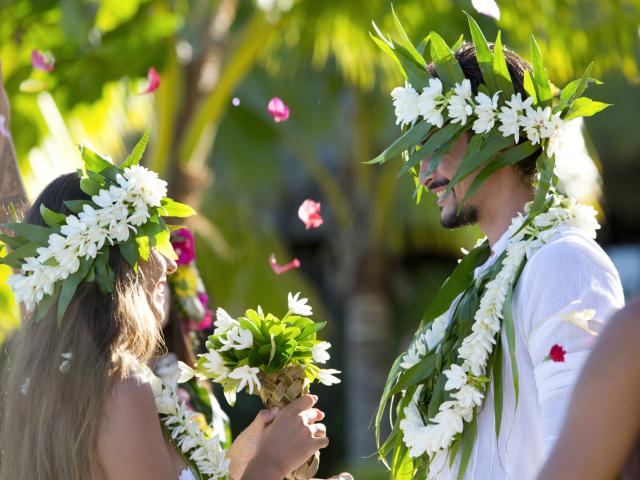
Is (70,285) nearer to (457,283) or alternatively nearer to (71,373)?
(71,373)

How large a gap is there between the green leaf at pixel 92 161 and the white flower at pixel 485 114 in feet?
3.20

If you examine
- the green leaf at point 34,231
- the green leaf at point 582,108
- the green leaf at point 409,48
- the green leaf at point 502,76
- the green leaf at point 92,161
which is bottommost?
the green leaf at point 582,108

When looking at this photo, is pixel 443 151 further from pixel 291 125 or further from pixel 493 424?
pixel 291 125

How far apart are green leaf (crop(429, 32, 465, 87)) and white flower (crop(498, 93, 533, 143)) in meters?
0.17

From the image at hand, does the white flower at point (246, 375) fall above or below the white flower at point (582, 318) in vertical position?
below

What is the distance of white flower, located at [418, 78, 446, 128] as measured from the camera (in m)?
2.80

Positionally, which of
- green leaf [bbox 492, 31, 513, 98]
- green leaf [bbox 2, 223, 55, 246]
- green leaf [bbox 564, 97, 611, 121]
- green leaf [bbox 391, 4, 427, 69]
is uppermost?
green leaf [bbox 391, 4, 427, 69]

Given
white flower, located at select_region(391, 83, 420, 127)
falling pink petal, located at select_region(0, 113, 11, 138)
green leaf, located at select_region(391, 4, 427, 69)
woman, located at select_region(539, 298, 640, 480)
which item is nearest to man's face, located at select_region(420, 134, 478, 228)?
white flower, located at select_region(391, 83, 420, 127)

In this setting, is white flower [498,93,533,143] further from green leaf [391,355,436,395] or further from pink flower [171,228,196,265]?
pink flower [171,228,196,265]

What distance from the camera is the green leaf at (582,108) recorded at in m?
2.77

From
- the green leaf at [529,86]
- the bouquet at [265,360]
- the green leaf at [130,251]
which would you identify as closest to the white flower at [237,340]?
the bouquet at [265,360]

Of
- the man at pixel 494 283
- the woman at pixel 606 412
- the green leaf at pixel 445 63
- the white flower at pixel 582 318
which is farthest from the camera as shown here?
the green leaf at pixel 445 63

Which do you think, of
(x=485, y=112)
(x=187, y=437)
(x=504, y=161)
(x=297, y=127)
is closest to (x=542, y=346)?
(x=504, y=161)

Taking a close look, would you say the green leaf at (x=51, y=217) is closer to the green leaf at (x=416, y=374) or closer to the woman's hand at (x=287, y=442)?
the woman's hand at (x=287, y=442)
